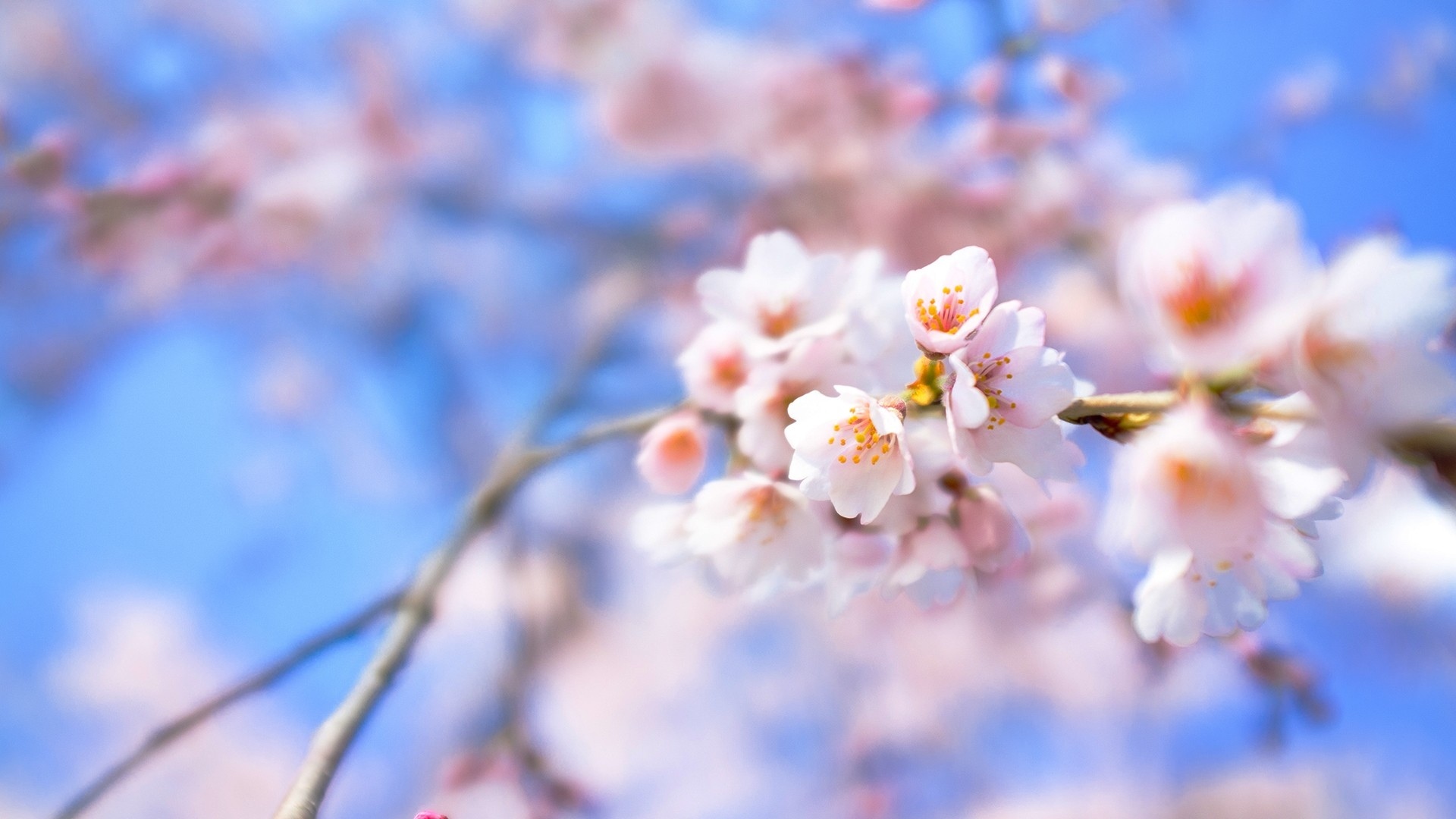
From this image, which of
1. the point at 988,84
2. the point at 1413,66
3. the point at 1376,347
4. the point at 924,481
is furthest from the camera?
the point at 1413,66

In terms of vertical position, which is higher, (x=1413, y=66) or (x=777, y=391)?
(x=1413, y=66)

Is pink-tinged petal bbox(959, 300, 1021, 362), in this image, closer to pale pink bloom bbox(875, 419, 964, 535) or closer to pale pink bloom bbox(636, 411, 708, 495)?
pale pink bloom bbox(875, 419, 964, 535)

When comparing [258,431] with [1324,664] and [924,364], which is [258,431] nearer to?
[924,364]

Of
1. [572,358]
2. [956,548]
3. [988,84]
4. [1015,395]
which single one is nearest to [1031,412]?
[1015,395]

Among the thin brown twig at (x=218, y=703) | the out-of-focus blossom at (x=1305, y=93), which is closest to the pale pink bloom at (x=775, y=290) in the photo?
the thin brown twig at (x=218, y=703)

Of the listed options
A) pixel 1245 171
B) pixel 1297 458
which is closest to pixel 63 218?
pixel 1297 458

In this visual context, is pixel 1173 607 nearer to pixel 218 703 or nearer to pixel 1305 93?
pixel 218 703

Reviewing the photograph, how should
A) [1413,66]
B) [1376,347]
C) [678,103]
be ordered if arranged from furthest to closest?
[678,103] < [1413,66] < [1376,347]
